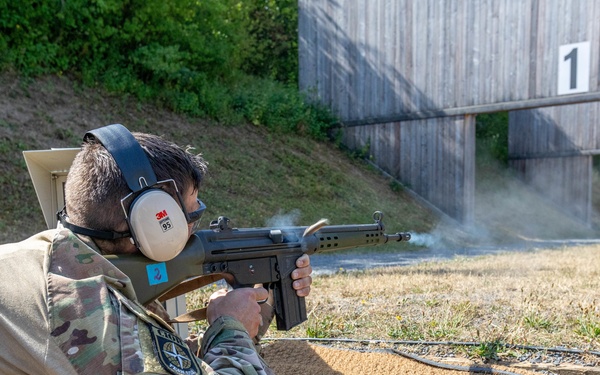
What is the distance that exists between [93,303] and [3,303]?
246 mm

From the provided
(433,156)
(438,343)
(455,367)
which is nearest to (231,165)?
(433,156)

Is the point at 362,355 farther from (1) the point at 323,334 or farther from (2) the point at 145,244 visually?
(2) the point at 145,244

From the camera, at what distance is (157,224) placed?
2.03 metres

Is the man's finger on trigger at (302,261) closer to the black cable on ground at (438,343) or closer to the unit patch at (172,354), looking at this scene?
the unit patch at (172,354)

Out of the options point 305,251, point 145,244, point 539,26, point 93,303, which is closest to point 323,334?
point 305,251

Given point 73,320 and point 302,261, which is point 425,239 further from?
point 73,320

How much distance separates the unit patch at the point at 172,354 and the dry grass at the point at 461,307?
3.30 m

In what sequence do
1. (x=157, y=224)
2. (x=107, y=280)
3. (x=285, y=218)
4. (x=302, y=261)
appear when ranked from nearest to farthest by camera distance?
1. (x=107, y=280)
2. (x=157, y=224)
3. (x=302, y=261)
4. (x=285, y=218)

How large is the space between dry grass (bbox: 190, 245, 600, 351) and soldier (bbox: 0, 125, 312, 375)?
303 centimetres

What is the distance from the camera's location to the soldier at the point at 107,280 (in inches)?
63.9

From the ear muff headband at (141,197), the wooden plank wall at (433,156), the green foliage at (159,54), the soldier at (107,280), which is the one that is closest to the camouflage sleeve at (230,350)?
the soldier at (107,280)

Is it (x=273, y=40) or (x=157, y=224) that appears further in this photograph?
(x=273, y=40)

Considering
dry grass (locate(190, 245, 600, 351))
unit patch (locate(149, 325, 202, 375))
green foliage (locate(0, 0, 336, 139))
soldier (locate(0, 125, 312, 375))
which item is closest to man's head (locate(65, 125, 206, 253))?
soldier (locate(0, 125, 312, 375))

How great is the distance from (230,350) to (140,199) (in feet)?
2.07
